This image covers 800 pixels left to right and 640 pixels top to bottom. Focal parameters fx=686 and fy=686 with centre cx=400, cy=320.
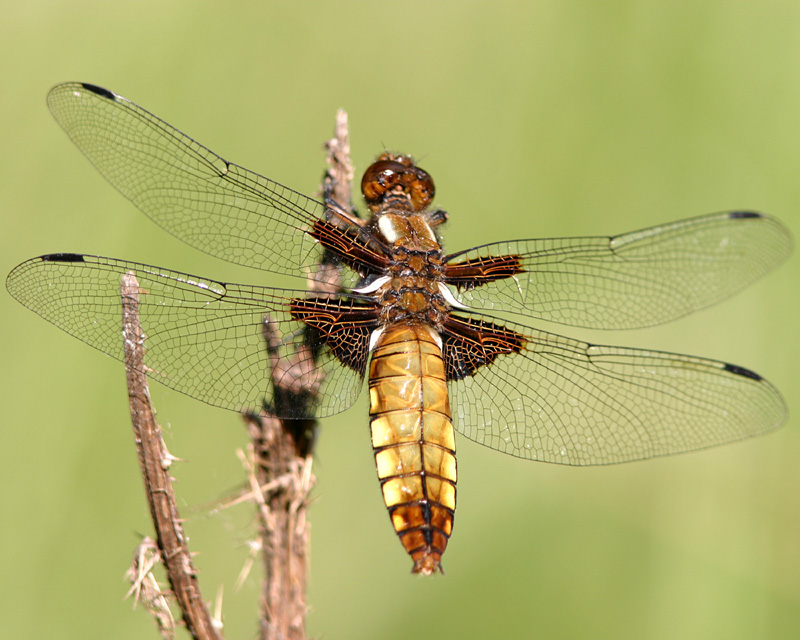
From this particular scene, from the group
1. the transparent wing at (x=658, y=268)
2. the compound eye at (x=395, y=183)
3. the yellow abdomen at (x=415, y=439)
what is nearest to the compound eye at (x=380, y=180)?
the compound eye at (x=395, y=183)

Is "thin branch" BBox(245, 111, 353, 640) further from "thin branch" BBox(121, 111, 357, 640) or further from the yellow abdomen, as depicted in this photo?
the yellow abdomen

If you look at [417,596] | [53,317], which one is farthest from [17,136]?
[417,596]

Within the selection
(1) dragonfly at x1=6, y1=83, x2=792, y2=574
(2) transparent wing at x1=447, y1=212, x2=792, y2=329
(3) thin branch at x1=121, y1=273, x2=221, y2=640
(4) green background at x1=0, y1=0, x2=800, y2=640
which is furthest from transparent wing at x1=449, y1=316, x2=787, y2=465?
(4) green background at x1=0, y1=0, x2=800, y2=640

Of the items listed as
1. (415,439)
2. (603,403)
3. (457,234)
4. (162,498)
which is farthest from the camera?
(457,234)

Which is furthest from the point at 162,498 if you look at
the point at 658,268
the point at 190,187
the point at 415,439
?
the point at 658,268

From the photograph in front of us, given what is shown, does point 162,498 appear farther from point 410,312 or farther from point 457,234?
point 457,234

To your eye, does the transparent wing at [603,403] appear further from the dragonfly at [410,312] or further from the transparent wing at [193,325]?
the transparent wing at [193,325]

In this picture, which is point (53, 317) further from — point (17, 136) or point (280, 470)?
point (17, 136)
